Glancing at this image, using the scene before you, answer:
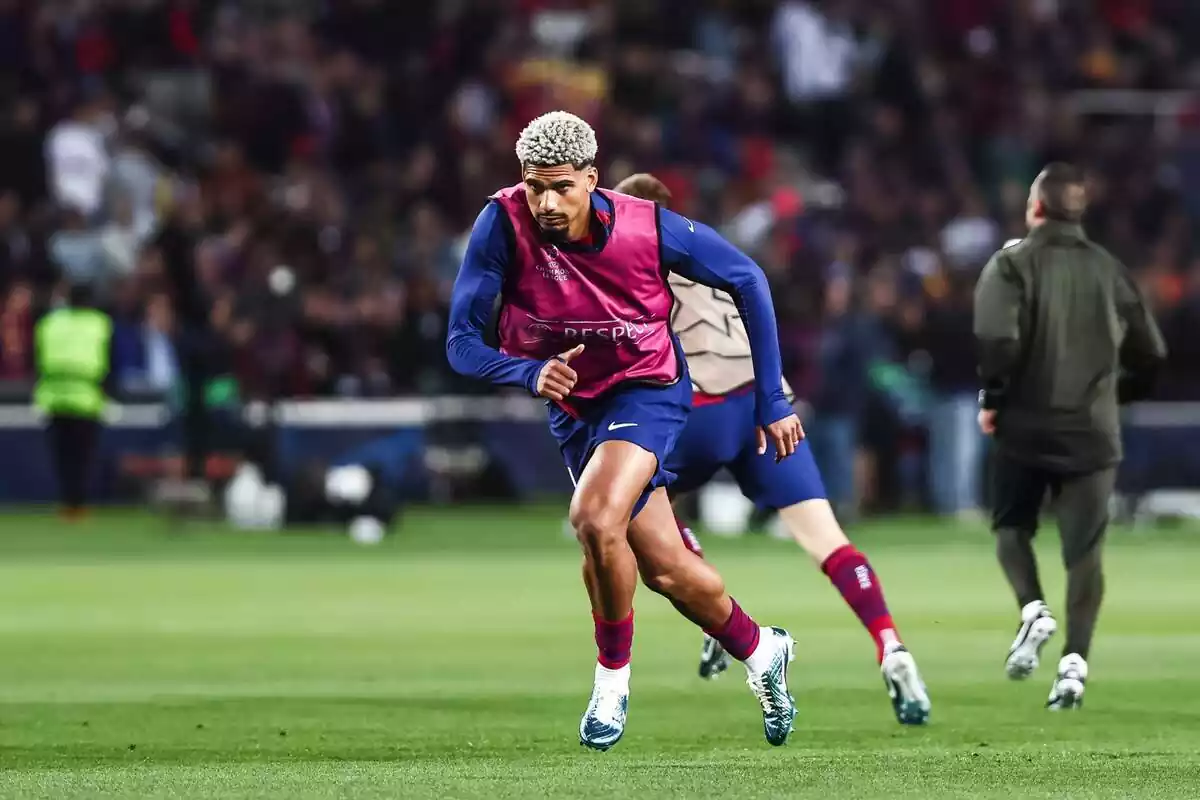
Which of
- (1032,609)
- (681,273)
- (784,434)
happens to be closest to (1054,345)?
(1032,609)

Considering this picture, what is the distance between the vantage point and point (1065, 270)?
424 inches

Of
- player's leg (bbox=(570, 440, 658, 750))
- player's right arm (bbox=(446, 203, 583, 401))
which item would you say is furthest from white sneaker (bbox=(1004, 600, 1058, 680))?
player's right arm (bbox=(446, 203, 583, 401))

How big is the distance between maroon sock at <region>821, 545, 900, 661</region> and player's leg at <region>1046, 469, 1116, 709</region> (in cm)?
88

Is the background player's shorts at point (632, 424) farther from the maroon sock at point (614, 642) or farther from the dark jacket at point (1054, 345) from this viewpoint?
the dark jacket at point (1054, 345)

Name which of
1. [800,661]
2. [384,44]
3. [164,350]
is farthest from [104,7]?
[800,661]

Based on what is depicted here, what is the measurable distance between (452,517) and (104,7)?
25.9ft

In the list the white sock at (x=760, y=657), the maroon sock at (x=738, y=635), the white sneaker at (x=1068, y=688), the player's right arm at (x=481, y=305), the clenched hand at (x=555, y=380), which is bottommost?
the white sneaker at (x=1068, y=688)

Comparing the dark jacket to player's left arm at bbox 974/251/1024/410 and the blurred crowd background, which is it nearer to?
player's left arm at bbox 974/251/1024/410

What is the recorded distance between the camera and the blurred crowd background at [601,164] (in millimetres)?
24797

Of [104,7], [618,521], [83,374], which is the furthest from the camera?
[104,7]

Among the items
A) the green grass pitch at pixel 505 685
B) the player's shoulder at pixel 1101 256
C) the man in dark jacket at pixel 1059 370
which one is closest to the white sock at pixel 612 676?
the green grass pitch at pixel 505 685

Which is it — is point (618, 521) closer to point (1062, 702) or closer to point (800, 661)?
point (1062, 702)

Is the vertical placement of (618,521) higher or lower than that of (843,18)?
lower

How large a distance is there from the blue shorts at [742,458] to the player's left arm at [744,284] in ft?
5.49
